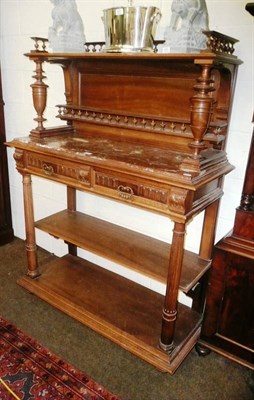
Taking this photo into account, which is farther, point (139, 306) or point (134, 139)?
point (139, 306)

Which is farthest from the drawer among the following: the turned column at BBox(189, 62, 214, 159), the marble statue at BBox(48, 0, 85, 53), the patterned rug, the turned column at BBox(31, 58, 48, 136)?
the patterned rug

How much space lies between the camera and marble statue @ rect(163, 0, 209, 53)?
4.48ft

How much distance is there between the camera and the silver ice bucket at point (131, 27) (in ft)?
4.78

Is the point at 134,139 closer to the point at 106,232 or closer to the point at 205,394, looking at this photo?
the point at 106,232

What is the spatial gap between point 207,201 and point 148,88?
0.69m

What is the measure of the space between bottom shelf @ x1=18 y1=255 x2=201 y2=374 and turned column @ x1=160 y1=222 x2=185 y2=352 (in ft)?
0.27

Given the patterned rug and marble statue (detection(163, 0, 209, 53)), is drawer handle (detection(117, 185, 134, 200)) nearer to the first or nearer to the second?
marble statue (detection(163, 0, 209, 53))

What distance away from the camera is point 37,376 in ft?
5.40

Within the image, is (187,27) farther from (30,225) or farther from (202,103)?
(30,225)

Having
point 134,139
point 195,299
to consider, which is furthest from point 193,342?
point 134,139

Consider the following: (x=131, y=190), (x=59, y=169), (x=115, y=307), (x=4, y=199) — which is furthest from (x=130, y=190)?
(x=4, y=199)

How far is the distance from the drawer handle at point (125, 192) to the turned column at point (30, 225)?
70 centimetres

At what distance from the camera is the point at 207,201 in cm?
155

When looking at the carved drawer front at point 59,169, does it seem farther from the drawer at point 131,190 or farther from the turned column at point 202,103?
the turned column at point 202,103
